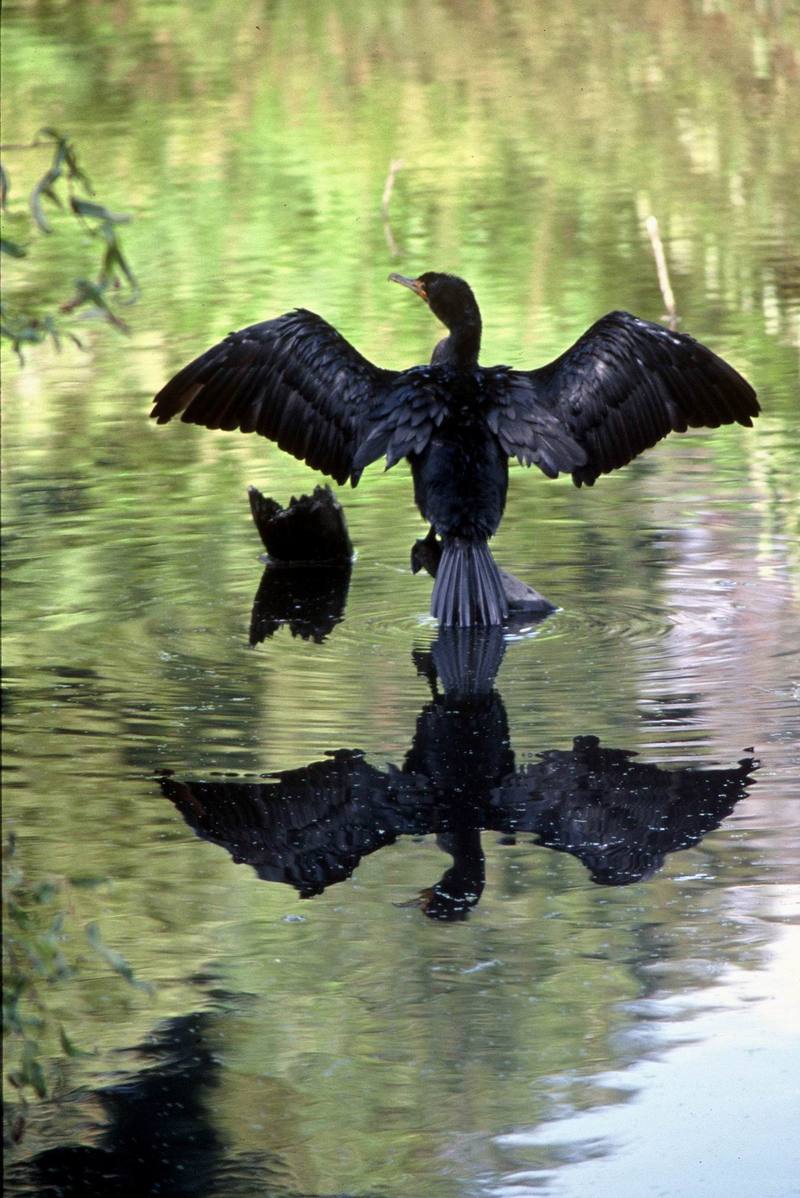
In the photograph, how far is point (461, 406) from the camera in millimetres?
8633

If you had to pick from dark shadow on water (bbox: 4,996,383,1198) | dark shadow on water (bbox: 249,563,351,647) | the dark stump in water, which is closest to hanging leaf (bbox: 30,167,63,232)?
dark shadow on water (bbox: 4,996,383,1198)

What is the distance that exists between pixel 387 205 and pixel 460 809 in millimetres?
12274

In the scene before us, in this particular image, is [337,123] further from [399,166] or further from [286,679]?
[286,679]

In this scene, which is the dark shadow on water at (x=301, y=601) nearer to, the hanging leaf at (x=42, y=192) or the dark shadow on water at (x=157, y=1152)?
the dark shadow on water at (x=157, y=1152)

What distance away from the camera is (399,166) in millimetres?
19203

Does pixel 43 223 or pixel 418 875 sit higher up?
pixel 43 223

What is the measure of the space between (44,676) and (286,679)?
842 mm

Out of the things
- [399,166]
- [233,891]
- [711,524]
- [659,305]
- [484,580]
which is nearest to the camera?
[233,891]

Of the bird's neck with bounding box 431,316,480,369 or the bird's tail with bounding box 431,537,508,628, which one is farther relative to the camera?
the bird's neck with bounding box 431,316,480,369

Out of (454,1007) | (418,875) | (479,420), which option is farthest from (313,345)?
(454,1007)

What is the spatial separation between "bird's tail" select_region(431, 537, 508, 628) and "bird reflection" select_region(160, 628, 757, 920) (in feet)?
4.48

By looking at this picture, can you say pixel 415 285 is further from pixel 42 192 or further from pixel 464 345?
pixel 42 192

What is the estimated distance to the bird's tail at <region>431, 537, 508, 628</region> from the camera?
8367 millimetres

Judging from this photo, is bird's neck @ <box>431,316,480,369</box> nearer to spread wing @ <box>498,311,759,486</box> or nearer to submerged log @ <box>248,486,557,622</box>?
spread wing @ <box>498,311,759,486</box>
